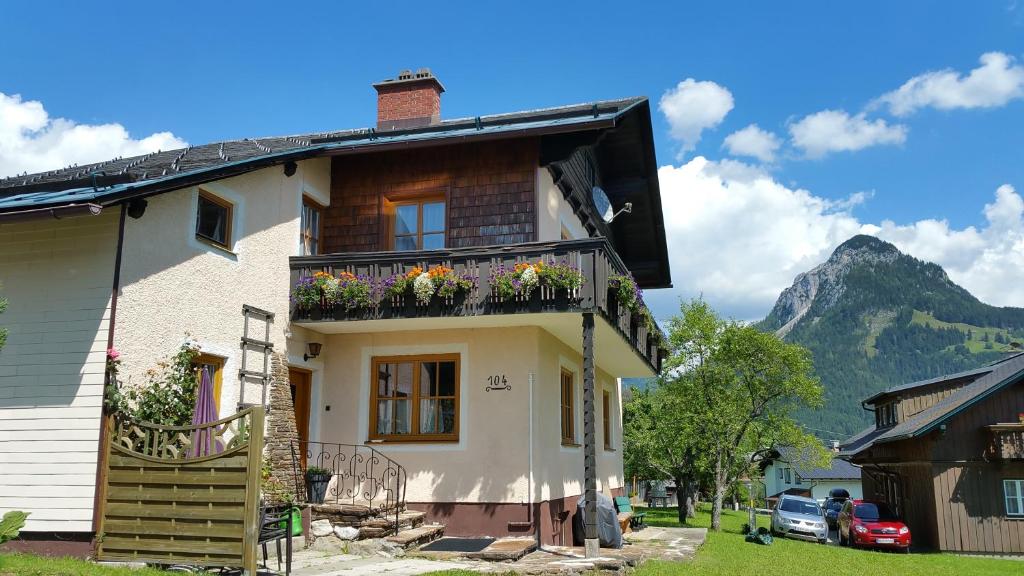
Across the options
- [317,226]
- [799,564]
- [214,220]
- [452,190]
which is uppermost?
[452,190]

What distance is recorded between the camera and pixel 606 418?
19969 millimetres

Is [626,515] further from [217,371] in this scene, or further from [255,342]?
[217,371]

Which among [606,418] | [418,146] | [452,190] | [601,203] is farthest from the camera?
[606,418]

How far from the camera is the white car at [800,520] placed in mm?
25719

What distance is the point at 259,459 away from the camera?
26.1 ft

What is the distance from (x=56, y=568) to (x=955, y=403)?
29.0m

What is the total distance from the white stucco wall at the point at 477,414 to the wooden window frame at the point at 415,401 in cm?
8

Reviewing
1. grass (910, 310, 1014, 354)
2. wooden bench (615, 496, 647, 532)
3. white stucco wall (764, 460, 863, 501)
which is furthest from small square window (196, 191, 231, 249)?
grass (910, 310, 1014, 354)

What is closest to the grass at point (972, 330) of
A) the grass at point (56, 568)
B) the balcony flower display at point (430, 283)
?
the balcony flower display at point (430, 283)

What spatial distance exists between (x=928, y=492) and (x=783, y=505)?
478 cm

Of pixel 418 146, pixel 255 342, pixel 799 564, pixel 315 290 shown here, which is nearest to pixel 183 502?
pixel 255 342

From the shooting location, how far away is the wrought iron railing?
44.3 feet

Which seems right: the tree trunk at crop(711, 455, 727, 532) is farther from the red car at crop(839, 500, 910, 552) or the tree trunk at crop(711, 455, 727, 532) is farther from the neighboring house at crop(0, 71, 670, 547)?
the neighboring house at crop(0, 71, 670, 547)

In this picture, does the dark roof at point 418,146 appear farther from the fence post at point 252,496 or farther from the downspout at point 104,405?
the fence post at point 252,496
